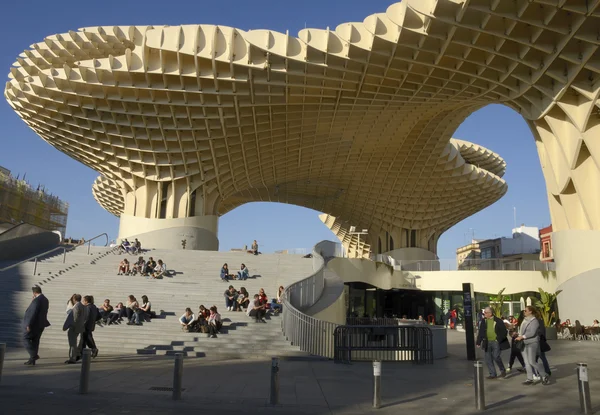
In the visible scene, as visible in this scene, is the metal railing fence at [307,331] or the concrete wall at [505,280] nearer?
the metal railing fence at [307,331]

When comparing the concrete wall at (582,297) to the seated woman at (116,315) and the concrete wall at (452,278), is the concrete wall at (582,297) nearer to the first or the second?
the concrete wall at (452,278)

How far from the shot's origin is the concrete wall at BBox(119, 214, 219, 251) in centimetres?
3619

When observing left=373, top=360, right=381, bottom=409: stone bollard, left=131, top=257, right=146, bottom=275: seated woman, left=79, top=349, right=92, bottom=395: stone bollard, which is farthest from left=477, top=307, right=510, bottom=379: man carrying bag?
left=131, top=257, right=146, bottom=275: seated woman

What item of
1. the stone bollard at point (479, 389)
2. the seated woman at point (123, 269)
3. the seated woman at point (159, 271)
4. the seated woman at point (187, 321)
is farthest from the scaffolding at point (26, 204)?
the stone bollard at point (479, 389)

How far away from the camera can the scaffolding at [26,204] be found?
1642 inches

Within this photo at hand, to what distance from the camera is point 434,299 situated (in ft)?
141

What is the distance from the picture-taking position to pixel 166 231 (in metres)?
36.4

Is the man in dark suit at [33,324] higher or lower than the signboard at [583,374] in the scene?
higher

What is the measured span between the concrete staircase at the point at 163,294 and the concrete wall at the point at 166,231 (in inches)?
326

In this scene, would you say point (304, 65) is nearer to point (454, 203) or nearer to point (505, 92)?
point (505, 92)

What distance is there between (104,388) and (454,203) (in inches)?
1878

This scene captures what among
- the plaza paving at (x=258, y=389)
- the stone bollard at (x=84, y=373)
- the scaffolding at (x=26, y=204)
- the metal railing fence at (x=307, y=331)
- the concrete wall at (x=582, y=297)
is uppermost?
the scaffolding at (x=26, y=204)

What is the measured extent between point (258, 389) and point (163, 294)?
1097 cm

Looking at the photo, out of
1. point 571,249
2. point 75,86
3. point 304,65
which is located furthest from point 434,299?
point 75,86
